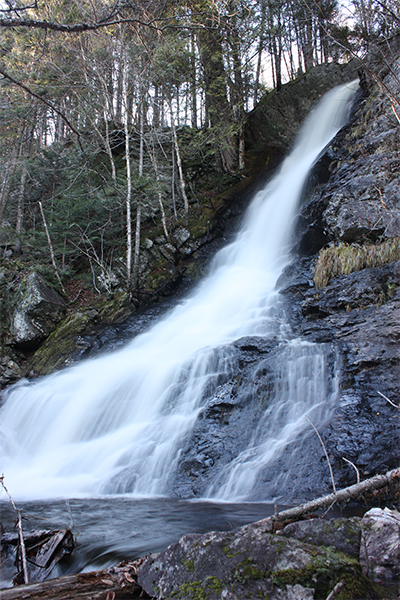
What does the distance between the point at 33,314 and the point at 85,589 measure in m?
9.03

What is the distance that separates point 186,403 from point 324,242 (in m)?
5.92

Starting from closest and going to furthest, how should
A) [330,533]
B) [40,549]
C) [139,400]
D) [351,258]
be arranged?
1. [330,533]
2. [40,549]
3. [139,400]
4. [351,258]

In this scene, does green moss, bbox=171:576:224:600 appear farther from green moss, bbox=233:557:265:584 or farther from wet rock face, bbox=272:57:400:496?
wet rock face, bbox=272:57:400:496

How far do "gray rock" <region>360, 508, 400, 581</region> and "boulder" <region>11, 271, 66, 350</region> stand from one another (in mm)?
9517

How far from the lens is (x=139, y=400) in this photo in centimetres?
675

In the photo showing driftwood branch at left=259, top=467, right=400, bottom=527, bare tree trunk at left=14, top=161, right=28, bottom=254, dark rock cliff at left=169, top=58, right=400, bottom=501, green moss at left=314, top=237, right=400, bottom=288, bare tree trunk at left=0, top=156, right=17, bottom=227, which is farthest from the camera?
bare tree trunk at left=0, top=156, right=17, bottom=227

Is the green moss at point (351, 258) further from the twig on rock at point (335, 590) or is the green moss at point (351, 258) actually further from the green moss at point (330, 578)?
the twig on rock at point (335, 590)

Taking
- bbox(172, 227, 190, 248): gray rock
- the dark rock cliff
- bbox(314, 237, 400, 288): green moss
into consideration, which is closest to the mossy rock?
the dark rock cliff

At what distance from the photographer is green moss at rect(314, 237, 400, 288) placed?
6859mm

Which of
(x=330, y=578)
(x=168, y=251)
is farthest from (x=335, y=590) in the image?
(x=168, y=251)

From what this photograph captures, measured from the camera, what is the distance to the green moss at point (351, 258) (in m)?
6.86

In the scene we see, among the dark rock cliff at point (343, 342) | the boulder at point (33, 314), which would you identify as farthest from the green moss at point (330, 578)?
the boulder at point (33, 314)

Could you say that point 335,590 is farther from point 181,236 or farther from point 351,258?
point 181,236

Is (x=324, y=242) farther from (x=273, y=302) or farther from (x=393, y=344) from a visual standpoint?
(x=393, y=344)
